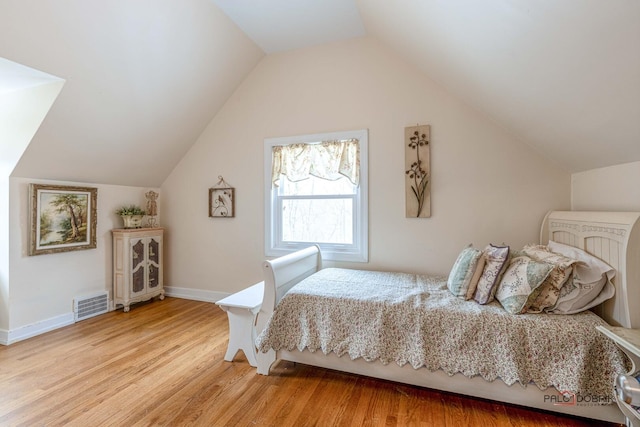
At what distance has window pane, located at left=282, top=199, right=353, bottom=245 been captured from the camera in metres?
3.22

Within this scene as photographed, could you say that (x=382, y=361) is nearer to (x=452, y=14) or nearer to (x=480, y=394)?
(x=480, y=394)

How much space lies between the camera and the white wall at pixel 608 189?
1.70 meters

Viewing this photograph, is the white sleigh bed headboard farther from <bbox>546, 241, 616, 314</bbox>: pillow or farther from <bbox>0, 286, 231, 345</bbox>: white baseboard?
<bbox>0, 286, 231, 345</bbox>: white baseboard

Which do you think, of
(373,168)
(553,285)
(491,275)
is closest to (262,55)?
(373,168)

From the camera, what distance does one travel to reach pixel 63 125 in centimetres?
255

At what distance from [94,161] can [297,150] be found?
2.13m

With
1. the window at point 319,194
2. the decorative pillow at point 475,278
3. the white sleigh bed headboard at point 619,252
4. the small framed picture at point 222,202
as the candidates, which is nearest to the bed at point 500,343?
the white sleigh bed headboard at point 619,252

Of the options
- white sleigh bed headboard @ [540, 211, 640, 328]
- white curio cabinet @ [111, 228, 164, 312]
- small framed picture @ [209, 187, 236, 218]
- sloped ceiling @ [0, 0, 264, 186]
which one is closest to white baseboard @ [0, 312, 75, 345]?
white curio cabinet @ [111, 228, 164, 312]

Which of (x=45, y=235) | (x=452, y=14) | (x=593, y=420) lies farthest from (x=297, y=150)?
(x=593, y=420)

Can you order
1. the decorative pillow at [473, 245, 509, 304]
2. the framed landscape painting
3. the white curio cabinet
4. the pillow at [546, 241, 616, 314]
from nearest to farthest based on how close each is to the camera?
the pillow at [546, 241, 616, 314] → the decorative pillow at [473, 245, 509, 304] → the framed landscape painting → the white curio cabinet

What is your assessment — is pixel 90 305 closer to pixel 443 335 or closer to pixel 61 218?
pixel 61 218

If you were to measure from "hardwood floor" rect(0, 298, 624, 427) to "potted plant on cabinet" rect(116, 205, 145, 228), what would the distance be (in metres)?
1.37

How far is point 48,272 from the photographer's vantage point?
2910mm

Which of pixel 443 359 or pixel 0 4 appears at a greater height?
pixel 0 4
